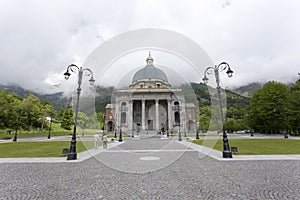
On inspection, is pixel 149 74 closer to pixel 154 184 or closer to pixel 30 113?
pixel 30 113

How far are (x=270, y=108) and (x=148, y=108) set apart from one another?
134 feet

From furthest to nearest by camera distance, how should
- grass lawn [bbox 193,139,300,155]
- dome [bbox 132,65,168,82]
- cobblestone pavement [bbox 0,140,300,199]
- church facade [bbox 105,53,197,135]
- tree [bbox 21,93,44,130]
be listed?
1. dome [bbox 132,65,168,82]
2. church facade [bbox 105,53,197,135]
3. tree [bbox 21,93,44,130]
4. grass lawn [bbox 193,139,300,155]
5. cobblestone pavement [bbox 0,140,300,199]

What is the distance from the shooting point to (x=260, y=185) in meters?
5.95

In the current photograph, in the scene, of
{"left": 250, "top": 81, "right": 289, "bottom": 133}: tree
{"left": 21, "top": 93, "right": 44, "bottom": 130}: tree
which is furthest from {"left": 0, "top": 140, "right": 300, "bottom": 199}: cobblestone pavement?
{"left": 21, "top": 93, "right": 44, "bottom": 130}: tree

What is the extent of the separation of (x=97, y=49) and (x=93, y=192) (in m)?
5.56

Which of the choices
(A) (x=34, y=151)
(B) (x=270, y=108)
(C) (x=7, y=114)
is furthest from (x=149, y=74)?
(A) (x=34, y=151)

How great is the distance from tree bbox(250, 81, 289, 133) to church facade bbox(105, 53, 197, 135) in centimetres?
2191

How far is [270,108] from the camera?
44.1 m

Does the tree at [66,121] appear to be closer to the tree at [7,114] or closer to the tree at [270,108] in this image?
the tree at [7,114]

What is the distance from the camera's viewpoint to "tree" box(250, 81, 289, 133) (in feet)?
140

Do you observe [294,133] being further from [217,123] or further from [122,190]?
[122,190]

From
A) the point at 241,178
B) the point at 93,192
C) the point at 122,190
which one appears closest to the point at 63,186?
the point at 93,192

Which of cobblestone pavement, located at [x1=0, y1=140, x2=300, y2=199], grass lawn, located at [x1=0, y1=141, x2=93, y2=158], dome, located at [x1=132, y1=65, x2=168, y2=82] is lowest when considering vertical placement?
cobblestone pavement, located at [x1=0, y1=140, x2=300, y2=199]

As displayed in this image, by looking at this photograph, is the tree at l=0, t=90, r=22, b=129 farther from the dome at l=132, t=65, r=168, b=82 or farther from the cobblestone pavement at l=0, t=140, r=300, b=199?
the cobblestone pavement at l=0, t=140, r=300, b=199
